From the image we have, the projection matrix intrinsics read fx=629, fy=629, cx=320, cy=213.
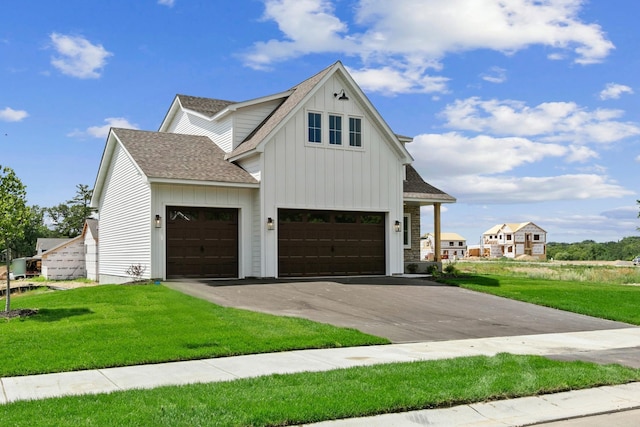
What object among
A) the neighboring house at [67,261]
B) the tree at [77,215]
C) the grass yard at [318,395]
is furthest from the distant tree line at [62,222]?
the grass yard at [318,395]

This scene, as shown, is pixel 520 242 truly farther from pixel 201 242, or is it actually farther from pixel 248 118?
pixel 201 242

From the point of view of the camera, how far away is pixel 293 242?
22562 millimetres

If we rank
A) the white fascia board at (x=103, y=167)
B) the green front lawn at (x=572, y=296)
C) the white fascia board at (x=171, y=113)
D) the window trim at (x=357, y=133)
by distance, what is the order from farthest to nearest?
the white fascia board at (x=171, y=113) → the white fascia board at (x=103, y=167) → the window trim at (x=357, y=133) → the green front lawn at (x=572, y=296)

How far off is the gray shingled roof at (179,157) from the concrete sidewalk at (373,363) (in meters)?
11.3

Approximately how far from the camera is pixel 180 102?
95.4 ft

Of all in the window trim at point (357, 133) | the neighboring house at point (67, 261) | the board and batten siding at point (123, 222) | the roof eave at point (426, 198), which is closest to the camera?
the board and batten siding at point (123, 222)

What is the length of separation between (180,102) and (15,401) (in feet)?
76.4

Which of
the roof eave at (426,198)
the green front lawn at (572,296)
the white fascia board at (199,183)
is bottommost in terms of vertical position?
the green front lawn at (572,296)

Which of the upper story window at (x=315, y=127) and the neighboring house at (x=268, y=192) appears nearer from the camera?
the neighboring house at (x=268, y=192)

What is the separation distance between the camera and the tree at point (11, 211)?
13.8 metres

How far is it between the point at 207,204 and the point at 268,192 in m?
2.13

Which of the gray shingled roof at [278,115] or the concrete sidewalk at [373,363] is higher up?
the gray shingled roof at [278,115]

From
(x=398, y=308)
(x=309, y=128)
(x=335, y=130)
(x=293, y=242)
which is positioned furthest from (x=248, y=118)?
(x=398, y=308)

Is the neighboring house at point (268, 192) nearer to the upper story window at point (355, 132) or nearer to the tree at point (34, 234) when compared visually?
the upper story window at point (355, 132)
